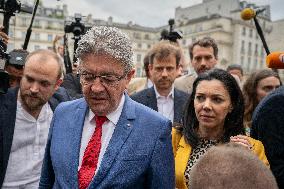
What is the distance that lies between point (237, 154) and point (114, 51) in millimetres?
1183

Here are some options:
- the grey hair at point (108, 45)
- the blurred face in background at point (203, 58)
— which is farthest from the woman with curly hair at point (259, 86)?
the grey hair at point (108, 45)

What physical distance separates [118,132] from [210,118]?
1.02 metres

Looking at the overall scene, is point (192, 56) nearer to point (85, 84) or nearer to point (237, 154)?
point (85, 84)

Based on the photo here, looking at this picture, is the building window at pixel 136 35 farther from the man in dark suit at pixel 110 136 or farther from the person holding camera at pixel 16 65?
the man in dark suit at pixel 110 136

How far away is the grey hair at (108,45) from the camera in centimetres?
222

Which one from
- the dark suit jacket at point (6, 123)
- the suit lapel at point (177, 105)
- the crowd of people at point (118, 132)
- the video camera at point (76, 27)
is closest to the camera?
the crowd of people at point (118, 132)

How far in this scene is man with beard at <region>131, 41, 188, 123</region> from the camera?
4344 millimetres

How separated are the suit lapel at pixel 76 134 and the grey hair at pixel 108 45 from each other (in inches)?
→ 13.1

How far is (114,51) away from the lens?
222 cm

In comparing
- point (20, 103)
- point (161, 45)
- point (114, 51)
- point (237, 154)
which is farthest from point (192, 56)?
point (237, 154)

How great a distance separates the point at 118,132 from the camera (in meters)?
2.27

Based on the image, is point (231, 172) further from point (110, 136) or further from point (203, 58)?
point (203, 58)

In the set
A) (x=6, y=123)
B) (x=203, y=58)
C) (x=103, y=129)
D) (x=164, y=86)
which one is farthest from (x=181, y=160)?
(x=203, y=58)

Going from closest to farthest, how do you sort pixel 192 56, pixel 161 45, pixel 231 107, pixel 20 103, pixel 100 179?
pixel 100 179
pixel 231 107
pixel 20 103
pixel 161 45
pixel 192 56
